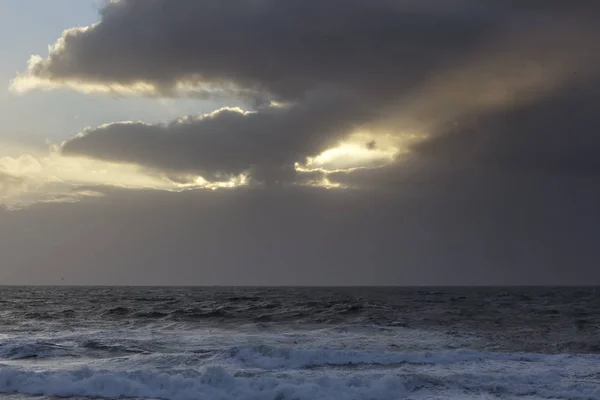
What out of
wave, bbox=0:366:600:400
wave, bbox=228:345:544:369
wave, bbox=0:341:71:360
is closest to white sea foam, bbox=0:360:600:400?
wave, bbox=0:366:600:400

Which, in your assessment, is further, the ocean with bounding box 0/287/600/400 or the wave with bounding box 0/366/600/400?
the ocean with bounding box 0/287/600/400

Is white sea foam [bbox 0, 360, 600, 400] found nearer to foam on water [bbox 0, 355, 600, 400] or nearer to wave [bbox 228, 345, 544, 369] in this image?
foam on water [bbox 0, 355, 600, 400]

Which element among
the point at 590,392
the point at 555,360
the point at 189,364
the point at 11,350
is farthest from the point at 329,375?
the point at 11,350

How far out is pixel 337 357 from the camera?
80.8 ft

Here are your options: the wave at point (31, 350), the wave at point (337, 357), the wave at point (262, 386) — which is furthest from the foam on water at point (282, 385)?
the wave at point (31, 350)

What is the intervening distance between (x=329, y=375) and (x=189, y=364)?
5.36 meters

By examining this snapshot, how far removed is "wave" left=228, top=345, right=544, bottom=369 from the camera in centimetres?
2375

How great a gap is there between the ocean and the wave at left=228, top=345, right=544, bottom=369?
0.04 m

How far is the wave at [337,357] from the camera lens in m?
23.8

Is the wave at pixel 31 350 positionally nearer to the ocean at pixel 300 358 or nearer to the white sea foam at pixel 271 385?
the ocean at pixel 300 358

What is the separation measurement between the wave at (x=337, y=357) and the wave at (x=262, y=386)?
297cm

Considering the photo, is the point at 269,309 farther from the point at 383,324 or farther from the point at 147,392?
the point at 147,392

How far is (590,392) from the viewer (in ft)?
61.9

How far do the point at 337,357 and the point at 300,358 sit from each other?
1560mm
